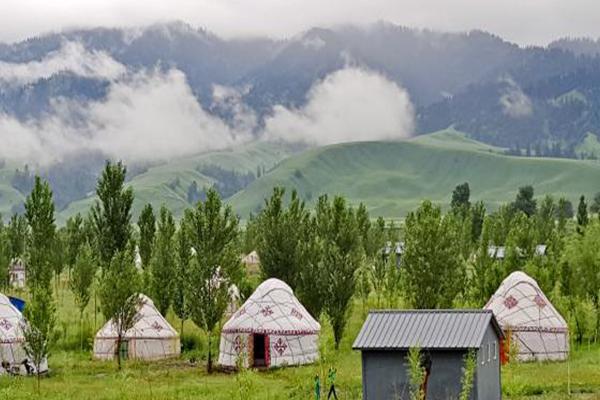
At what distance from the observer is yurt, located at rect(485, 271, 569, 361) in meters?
48.4

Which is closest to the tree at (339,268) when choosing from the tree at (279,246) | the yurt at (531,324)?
the tree at (279,246)

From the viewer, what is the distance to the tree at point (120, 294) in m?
45.4

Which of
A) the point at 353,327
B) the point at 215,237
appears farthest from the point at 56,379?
the point at 353,327

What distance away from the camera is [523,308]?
163 feet

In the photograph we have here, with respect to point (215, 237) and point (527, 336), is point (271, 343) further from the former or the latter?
point (527, 336)

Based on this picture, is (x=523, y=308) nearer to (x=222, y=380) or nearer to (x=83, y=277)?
(x=222, y=380)

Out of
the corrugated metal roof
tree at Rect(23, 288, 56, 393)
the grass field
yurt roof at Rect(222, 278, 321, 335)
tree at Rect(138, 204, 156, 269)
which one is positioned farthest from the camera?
tree at Rect(138, 204, 156, 269)

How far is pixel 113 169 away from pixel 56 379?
1627 cm

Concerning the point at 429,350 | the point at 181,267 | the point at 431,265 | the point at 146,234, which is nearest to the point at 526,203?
the point at 146,234

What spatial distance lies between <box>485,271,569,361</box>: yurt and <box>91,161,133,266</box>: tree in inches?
768

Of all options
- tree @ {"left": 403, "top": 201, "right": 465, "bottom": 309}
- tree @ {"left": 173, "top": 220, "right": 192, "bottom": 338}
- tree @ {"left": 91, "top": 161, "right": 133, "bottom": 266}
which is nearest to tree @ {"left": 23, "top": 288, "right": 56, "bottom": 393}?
tree @ {"left": 173, "top": 220, "right": 192, "bottom": 338}

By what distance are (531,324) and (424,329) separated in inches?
717

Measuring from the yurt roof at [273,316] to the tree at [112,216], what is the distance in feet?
33.1

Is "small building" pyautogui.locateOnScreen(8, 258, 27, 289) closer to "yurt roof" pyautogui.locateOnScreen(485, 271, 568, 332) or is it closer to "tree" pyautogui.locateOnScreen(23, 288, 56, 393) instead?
"tree" pyautogui.locateOnScreen(23, 288, 56, 393)
